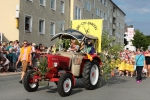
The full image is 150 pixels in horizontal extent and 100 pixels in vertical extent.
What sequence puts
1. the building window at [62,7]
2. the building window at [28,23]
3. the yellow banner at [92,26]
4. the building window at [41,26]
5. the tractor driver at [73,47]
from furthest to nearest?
the building window at [62,7]
the building window at [41,26]
the building window at [28,23]
the yellow banner at [92,26]
the tractor driver at [73,47]

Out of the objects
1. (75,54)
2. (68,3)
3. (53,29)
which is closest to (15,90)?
(75,54)

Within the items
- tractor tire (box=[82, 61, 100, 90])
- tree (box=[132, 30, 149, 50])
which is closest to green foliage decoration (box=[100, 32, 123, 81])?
tractor tire (box=[82, 61, 100, 90])

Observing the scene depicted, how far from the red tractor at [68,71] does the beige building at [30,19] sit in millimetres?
14925

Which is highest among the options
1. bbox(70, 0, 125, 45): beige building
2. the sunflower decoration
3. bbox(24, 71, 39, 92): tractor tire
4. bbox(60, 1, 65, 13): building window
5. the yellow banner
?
bbox(70, 0, 125, 45): beige building

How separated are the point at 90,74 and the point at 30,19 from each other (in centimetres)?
1769

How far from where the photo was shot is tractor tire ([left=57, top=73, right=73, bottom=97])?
8242 mm

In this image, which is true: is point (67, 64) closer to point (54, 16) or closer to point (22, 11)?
point (22, 11)

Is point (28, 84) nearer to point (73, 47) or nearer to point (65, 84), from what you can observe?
point (65, 84)

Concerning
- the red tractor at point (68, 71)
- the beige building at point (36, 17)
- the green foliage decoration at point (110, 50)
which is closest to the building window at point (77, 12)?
the beige building at point (36, 17)

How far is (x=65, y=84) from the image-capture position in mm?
8492

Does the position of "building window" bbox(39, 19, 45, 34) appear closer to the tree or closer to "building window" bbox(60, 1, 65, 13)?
"building window" bbox(60, 1, 65, 13)

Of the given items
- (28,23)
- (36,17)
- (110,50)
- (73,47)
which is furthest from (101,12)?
(73,47)

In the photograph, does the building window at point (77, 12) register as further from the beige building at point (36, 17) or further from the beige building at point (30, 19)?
the beige building at point (30, 19)

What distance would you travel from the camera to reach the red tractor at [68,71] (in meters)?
8.55
